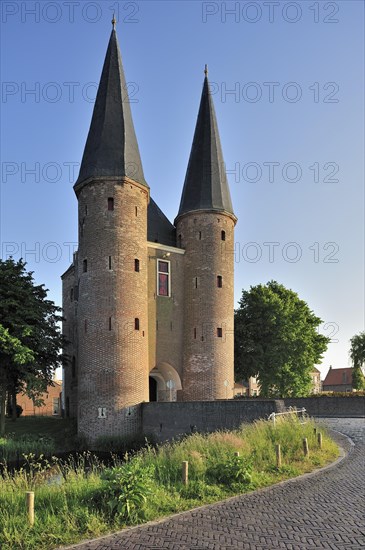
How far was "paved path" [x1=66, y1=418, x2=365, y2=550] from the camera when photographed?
26.8 ft

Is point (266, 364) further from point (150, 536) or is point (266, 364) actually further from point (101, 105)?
point (150, 536)

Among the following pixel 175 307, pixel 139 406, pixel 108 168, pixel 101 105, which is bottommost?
pixel 139 406

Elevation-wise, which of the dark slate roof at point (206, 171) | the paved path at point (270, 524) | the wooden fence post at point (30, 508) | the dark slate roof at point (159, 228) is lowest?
the paved path at point (270, 524)

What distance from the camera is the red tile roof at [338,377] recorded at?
90.9m

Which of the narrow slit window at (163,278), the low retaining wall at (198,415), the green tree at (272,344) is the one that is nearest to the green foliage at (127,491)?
the low retaining wall at (198,415)

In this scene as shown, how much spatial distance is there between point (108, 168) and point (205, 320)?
451 inches

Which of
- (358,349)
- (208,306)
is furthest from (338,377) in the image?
(208,306)

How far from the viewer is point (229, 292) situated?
115 feet

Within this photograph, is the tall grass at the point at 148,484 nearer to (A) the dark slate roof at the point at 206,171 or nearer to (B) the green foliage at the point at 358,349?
(A) the dark slate roof at the point at 206,171

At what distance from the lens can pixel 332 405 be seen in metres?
36.5

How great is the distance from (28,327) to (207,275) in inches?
483

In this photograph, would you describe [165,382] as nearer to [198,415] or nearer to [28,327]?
[198,415]

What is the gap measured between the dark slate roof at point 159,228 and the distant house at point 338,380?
62.7 meters

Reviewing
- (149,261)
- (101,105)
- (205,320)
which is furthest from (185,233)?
(101,105)
